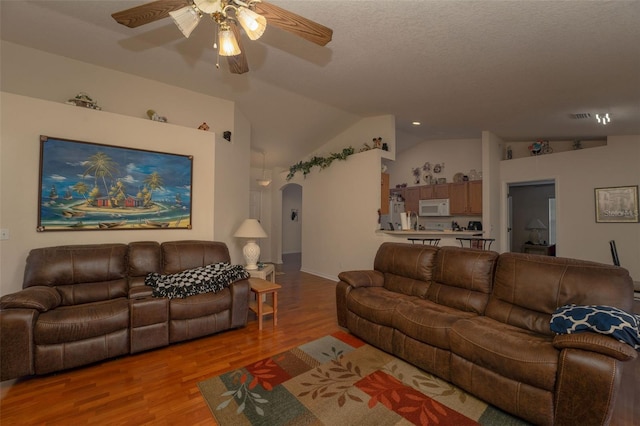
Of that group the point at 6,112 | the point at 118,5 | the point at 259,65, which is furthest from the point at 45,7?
the point at 259,65

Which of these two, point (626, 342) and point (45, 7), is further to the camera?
point (45, 7)

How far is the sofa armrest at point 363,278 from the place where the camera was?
3031 millimetres

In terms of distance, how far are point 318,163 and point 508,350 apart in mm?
4976

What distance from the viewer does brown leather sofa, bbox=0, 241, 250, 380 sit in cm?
206

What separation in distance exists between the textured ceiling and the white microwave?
2084mm

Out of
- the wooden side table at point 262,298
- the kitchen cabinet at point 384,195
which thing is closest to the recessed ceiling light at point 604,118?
the kitchen cabinet at point 384,195

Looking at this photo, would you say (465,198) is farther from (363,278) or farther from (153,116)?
(153,116)

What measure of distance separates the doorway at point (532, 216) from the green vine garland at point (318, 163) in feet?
13.6

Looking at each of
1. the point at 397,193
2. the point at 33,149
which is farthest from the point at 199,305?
the point at 397,193

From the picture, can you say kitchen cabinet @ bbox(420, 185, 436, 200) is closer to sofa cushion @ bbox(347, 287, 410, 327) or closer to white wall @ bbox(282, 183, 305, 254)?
white wall @ bbox(282, 183, 305, 254)

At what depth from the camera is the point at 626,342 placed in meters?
1.47

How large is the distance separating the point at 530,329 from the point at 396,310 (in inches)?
39.2

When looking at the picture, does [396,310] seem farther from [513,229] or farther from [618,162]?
[513,229]

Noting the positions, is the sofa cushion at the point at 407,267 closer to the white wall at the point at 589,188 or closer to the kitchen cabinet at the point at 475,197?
the kitchen cabinet at the point at 475,197
